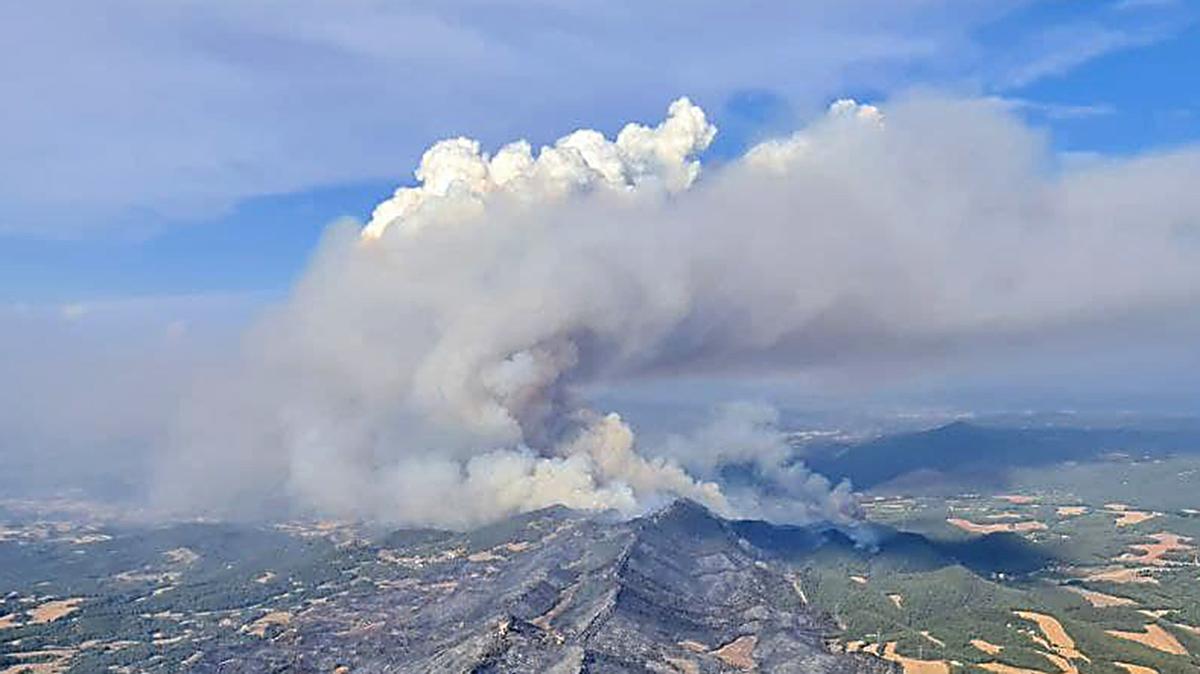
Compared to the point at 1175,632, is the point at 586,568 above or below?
above

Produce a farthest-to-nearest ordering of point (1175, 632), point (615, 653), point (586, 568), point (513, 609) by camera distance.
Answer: point (586, 568) → point (1175, 632) → point (513, 609) → point (615, 653)

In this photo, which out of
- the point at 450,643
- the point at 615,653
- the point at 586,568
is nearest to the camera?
the point at 615,653

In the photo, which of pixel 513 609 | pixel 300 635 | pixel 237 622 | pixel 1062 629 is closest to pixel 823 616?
pixel 1062 629

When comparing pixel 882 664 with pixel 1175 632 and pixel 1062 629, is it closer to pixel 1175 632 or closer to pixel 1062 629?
pixel 1062 629

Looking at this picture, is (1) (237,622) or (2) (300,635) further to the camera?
(1) (237,622)

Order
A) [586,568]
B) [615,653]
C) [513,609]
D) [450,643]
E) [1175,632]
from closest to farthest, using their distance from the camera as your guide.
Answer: [615,653] → [450,643] → [513,609] → [1175,632] → [586,568]

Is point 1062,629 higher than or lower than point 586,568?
lower

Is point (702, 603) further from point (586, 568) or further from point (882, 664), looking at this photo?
point (882, 664)

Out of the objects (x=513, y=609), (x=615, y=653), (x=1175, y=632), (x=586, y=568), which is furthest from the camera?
(x=586, y=568)

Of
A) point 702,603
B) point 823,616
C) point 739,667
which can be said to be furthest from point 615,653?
point 823,616
